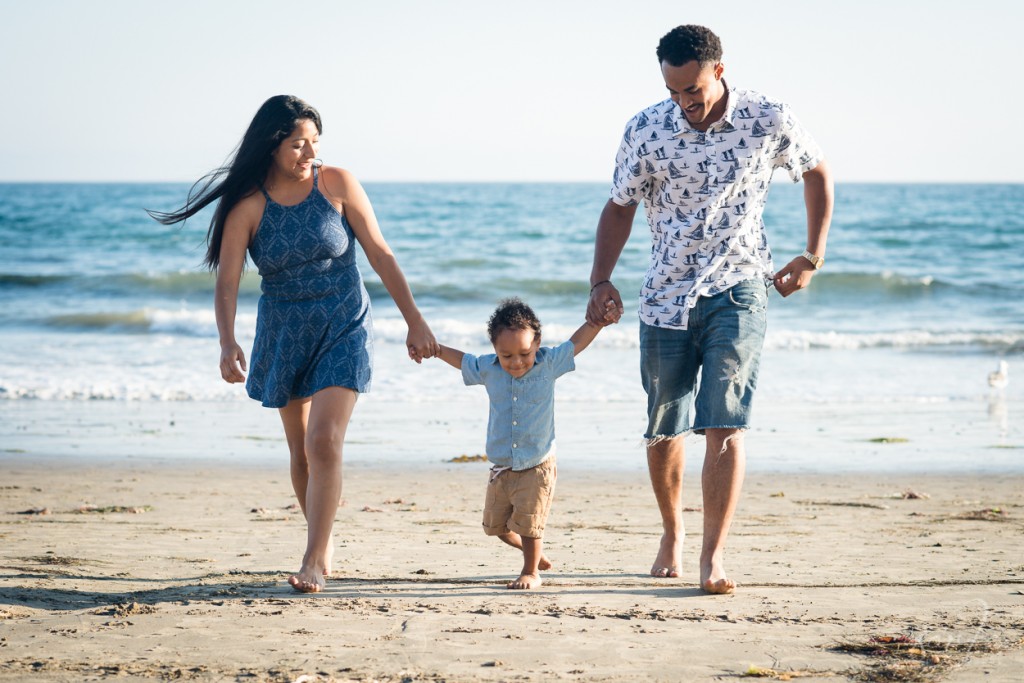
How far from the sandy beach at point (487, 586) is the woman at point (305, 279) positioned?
60 centimetres

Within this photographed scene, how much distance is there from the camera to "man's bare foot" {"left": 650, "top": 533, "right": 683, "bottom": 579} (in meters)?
4.42

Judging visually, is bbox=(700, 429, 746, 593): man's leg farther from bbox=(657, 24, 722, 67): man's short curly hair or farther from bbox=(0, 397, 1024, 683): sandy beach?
bbox=(657, 24, 722, 67): man's short curly hair

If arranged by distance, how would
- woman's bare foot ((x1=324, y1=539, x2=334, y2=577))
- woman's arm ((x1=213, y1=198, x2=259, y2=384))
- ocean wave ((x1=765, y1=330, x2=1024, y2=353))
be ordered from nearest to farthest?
woman's arm ((x1=213, y1=198, x2=259, y2=384)) → woman's bare foot ((x1=324, y1=539, x2=334, y2=577)) → ocean wave ((x1=765, y1=330, x2=1024, y2=353))

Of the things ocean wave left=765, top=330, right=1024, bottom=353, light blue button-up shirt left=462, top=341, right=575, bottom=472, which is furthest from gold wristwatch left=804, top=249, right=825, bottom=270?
ocean wave left=765, top=330, right=1024, bottom=353

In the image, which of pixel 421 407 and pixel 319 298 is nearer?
pixel 319 298

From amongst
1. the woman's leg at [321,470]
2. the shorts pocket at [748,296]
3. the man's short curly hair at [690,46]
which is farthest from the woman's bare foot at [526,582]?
the man's short curly hair at [690,46]

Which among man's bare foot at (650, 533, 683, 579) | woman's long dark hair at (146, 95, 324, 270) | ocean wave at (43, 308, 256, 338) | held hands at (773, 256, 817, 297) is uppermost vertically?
woman's long dark hair at (146, 95, 324, 270)

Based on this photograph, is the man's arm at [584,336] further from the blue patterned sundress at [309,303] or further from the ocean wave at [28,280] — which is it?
the ocean wave at [28,280]

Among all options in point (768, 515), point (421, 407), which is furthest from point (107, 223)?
point (768, 515)

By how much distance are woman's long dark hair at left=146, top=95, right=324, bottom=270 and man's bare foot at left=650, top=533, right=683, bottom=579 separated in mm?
2060

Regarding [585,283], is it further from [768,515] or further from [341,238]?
[341,238]

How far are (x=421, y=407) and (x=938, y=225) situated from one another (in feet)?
91.0

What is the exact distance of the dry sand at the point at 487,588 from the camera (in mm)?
3250

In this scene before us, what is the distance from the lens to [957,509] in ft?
19.4
